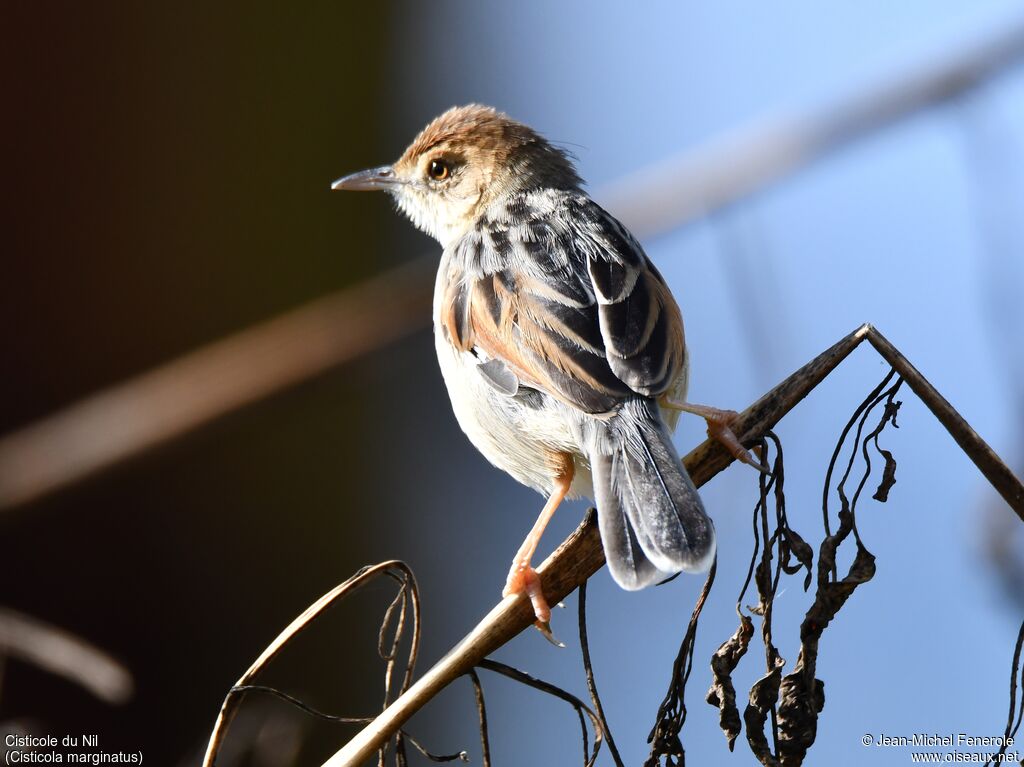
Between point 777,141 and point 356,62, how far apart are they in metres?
4.35

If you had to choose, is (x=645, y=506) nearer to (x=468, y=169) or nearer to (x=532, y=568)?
(x=532, y=568)

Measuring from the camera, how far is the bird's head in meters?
5.20

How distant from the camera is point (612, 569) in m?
2.72

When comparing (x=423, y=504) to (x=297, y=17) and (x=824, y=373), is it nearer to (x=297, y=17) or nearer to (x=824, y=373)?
(x=297, y=17)

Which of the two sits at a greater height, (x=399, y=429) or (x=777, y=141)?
(x=399, y=429)

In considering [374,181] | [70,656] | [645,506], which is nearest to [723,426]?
[645,506]

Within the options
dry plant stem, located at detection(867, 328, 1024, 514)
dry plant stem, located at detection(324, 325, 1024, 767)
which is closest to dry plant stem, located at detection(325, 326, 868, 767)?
dry plant stem, located at detection(324, 325, 1024, 767)

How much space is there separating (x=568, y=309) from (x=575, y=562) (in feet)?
3.60

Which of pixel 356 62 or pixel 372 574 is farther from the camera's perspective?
pixel 356 62

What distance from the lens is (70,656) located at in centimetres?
291

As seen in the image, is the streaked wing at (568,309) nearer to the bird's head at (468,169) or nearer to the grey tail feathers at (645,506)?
the grey tail feathers at (645,506)

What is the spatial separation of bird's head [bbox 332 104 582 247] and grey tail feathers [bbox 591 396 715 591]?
2151 millimetres

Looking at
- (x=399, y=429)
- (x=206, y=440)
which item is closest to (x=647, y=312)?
(x=206, y=440)

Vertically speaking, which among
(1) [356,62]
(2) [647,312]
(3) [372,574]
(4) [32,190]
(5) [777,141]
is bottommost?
(3) [372,574]
